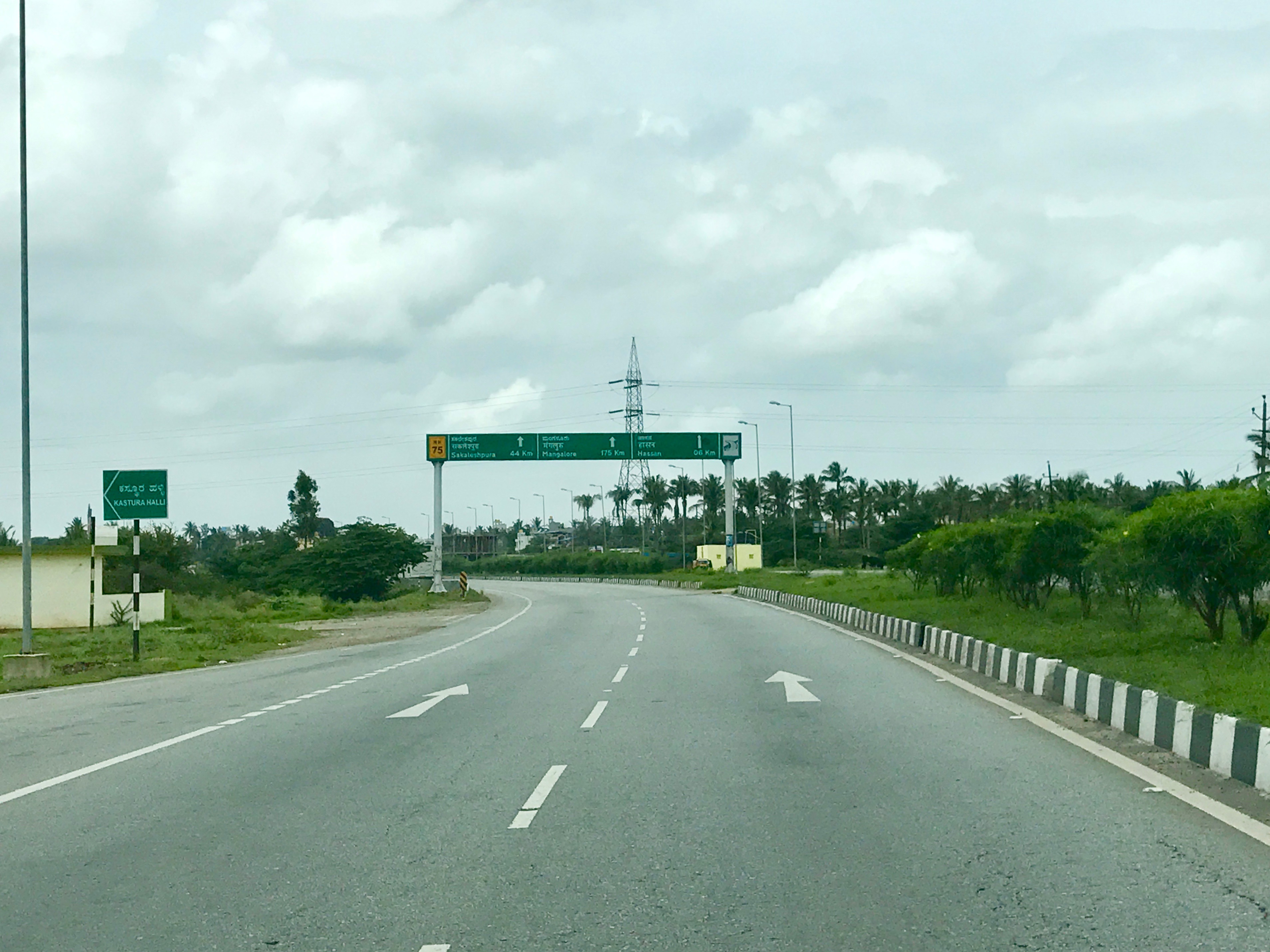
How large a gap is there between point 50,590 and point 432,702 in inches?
1063

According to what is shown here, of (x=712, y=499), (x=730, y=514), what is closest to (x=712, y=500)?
(x=712, y=499)

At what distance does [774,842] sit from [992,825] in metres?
1.43

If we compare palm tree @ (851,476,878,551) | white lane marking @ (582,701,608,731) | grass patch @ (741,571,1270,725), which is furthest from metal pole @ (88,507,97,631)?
palm tree @ (851,476,878,551)

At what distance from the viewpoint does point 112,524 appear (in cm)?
2995

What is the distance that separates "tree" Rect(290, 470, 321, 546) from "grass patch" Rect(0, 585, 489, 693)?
177ft

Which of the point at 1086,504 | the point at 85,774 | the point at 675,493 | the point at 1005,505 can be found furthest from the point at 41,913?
the point at 675,493

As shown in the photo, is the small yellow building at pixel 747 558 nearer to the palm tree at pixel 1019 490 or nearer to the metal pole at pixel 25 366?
the palm tree at pixel 1019 490

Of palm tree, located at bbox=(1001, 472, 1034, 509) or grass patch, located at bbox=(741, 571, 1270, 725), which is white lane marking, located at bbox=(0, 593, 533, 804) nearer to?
grass patch, located at bbox=(741, 571, 1270, 725)

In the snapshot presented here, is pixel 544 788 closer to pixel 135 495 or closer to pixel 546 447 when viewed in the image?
pixel 135 495

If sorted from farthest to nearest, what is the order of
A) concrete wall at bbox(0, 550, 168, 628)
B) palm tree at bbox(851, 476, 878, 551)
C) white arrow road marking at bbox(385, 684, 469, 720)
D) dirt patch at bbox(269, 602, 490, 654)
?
palm tree at bbox(851, 476, 878, 551) → concrete wall at bbox(0, 550, 168, 628) → dirt patch at bbox(269, 602, 490, 654) → white arrow road marking at bbox(385, 684, 469, 720)

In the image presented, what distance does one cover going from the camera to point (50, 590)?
39.0 meters

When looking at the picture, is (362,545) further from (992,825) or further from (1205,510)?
(992,825)

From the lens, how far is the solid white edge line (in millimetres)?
7977

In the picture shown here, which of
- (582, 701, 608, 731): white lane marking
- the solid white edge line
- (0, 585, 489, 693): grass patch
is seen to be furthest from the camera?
(0, 585, 489, 693): grass patch
